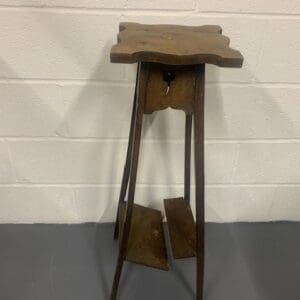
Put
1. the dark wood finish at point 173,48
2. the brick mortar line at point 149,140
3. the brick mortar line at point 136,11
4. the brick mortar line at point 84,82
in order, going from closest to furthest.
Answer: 1. the dark wood finish at point 173,48
2. the brick mortar line at point 136,11
3. the brick mortar line at point 84,82
4. the brick mortar line at point 149,140

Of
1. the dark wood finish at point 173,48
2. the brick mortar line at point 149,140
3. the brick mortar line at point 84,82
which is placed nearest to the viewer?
the dark wood finish at point 173,48

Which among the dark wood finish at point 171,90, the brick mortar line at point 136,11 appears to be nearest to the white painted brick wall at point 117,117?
the brick mortar line at point 136,11

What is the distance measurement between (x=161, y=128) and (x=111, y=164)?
9.1 inches

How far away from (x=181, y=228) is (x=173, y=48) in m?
0.64

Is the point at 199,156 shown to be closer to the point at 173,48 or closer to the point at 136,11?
the point at 173,48

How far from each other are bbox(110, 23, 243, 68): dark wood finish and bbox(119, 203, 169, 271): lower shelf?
549 mm

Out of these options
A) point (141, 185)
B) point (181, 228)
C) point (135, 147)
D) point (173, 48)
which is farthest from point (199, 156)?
point (141, 185)

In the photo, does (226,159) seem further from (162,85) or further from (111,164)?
(162,85)

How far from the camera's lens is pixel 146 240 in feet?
3.80

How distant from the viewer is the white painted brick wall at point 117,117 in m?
1.07

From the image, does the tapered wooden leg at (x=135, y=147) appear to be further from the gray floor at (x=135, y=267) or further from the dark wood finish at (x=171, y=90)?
the gray floor at (x=135, y=267)

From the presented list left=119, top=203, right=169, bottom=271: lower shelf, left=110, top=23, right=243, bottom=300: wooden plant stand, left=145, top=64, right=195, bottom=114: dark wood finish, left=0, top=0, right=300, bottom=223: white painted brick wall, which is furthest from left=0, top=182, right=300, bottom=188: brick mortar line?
left=145, top=64, right=195, bottom=114: dark wood finish

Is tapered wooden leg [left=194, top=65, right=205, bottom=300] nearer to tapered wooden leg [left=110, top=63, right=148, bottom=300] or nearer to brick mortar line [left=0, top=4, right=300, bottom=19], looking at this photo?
tapered wooden leg [left=110, top=63, right=148, bottom=300]

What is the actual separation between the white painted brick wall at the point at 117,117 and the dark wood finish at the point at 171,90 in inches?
12.6
